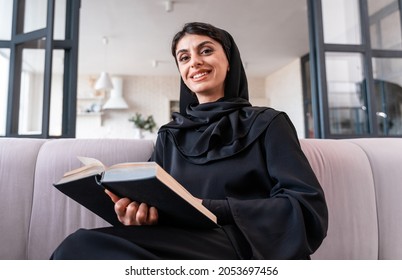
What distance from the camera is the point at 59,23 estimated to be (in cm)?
218

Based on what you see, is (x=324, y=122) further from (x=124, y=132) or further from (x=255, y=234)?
(x=124, y=132)

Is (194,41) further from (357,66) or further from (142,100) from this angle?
(142,100)

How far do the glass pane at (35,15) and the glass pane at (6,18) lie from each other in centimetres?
11

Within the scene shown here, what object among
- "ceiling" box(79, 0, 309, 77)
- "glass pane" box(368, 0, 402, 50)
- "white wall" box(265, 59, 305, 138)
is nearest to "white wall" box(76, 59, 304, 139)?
"white wall" box(265, 59, 305, 138)

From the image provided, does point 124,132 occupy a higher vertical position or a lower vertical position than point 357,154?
higher

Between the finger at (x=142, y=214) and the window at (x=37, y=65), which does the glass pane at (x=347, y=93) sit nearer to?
the finger at (x=142, y=214)

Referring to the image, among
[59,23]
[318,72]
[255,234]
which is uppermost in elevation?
[59,23]

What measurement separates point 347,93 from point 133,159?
1.76m

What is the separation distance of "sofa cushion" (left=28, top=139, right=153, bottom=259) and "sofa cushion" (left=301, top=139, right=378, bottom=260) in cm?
80

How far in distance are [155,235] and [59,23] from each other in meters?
2.09

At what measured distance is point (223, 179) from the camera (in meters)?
0.92

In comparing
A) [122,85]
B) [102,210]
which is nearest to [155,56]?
[122,85]

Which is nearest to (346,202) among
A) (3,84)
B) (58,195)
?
(58,195)

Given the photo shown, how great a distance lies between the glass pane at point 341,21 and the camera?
6.85 ft
